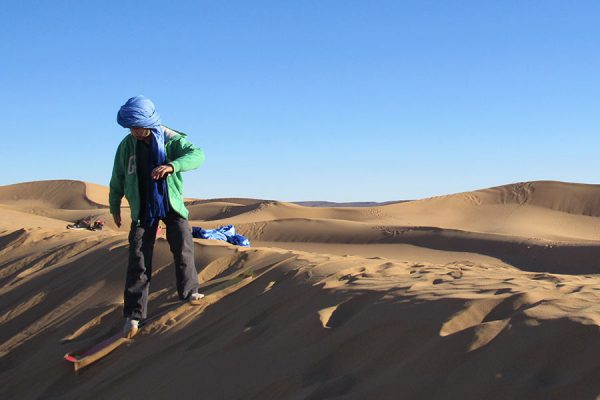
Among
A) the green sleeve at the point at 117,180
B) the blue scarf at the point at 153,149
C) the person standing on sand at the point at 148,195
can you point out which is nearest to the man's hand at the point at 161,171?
the person standing on sand at the point at 148,195

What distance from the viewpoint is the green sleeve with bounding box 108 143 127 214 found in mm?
5009

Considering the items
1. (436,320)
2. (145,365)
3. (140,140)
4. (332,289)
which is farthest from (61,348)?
(436,320)

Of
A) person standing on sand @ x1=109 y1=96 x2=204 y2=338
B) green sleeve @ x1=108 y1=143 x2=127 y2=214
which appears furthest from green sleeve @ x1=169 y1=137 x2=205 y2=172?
green sleeve @ x1=108 y1=143 x2=127 y2=214

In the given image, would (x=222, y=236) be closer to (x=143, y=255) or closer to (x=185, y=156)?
(x=143, y=255)

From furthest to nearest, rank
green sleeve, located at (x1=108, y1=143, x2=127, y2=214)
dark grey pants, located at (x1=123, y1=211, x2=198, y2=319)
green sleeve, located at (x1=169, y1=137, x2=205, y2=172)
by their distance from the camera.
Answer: green sleeve, located at (x1=108, y1=143, x2=127, y2=214)
dark grey pants, located at (x1=123, y1=211, x2=198, y2=319)
green sleeve, located at (x1=169, y1=137, x2=205, y2=172)

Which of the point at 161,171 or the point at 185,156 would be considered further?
the point at 185,156

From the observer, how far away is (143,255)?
491 centimetres

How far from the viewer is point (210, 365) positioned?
3.76m

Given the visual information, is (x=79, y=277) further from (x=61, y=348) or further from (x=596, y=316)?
(x=596, y=316)

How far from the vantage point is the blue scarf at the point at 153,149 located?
4.68 m

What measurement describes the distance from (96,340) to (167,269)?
52.3 inches

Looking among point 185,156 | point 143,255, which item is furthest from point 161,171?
point 143,255

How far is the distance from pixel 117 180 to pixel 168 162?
49cm

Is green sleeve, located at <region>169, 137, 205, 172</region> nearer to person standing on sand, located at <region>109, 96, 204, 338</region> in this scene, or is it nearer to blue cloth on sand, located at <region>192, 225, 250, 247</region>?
person standing on sand, located at <region>109, 96, 204, 338</region>
